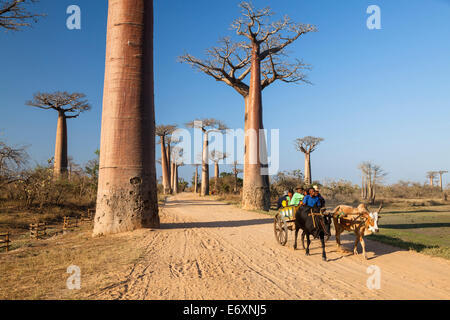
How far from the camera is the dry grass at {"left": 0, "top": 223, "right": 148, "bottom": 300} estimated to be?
3.45 metres

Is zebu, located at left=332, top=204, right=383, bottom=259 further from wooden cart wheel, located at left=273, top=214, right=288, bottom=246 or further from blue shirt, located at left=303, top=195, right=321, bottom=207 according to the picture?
wooden cart wheel, located at left=273, top=214, right=288, bottom=246

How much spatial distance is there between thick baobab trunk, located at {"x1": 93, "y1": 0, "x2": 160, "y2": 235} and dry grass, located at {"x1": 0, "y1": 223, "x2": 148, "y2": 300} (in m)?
0.71

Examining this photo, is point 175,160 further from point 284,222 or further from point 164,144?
point 284,222

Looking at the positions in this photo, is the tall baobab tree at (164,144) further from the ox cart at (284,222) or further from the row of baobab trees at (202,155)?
the ox cart at (284,222)

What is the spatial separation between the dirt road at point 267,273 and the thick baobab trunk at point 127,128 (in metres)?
1.24

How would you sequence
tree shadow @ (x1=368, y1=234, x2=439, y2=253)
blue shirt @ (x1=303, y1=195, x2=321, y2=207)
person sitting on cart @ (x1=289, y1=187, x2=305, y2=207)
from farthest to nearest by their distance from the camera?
person sitting on cart @ (x1=289, y1=187, x2=305, y2=207), tree shadow @ (x1=368, y1=234, x2=439, y2=253), blue shirt @ (x1=303, y1=195, x2=321, y2=207)

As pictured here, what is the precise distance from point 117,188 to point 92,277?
371 cm

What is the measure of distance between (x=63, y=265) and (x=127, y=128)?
12.5ft

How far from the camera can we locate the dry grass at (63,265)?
3453mm

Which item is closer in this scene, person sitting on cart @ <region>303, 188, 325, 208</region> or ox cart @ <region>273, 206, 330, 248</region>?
person sitting on cart @ <region>303, 188, 325, 208</region>

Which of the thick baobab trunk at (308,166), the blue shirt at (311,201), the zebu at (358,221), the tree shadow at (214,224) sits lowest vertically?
the tree shadow at (214,224)

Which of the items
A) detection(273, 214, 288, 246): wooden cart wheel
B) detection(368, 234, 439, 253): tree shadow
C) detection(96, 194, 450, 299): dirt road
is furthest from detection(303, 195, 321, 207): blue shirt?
detection(368, 234, 439, 253): tree shadow

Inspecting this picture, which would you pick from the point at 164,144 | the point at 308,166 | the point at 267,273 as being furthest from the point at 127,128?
the point at 164,144

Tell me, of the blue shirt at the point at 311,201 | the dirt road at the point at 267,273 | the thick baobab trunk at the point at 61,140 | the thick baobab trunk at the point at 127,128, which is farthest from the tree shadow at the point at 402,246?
the thick baobab trunk at the point at 61,140
